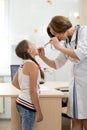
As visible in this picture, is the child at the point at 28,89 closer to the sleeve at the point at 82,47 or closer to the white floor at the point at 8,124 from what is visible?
the sleeve at the point at 82,47

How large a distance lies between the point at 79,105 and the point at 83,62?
0.36 m

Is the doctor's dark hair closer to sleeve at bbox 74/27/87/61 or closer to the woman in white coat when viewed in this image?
the woman in white coat

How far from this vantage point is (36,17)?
362cm

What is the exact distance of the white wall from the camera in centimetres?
360

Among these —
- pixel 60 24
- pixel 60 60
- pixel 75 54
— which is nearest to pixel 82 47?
pixel 75 54

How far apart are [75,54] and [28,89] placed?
1.54 feet

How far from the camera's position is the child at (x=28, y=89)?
1.93 m

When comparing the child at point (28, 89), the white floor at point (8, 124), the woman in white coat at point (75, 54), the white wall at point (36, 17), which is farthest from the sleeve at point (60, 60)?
the white wall at point (36, 17)

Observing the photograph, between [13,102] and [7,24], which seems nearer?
[13,102]

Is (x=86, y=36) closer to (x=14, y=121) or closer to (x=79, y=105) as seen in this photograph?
(x=79, y=105)

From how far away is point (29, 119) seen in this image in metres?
1.99

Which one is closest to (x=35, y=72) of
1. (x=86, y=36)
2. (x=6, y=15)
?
(x=86, y=36)

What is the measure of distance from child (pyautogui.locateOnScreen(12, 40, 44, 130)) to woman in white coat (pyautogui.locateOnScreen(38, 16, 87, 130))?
0.23 metres

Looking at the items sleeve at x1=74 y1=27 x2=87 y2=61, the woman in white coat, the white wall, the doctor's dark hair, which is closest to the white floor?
the white wall
